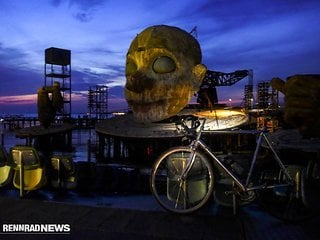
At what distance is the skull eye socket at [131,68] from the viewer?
18.1m

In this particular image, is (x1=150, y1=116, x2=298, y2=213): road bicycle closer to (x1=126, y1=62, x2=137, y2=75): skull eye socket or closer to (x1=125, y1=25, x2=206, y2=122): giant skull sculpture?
(x1=125, y1=25, x2=206, y2=122): giant skull sculpture

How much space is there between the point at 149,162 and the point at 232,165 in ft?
55.0

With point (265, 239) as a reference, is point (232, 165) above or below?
above

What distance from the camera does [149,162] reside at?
872 inches

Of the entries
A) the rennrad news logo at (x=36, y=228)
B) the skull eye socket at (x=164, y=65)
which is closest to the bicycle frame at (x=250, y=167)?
the rennrad news logo at (x=36, y=228)

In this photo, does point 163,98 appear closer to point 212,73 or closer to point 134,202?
Answer: point 134,202

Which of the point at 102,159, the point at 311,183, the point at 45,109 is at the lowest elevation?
the point at 102,159

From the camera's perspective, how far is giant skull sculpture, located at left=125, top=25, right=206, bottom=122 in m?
17.4

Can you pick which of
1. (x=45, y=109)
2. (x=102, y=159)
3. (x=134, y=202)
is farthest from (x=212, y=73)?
(x=134, y=202)

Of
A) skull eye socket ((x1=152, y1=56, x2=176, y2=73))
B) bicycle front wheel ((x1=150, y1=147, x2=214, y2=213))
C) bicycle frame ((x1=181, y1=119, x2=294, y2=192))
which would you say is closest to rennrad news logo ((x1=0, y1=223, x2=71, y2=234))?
bicycle front wheel ((x1=150, y1=147, x2=214, y2=213))

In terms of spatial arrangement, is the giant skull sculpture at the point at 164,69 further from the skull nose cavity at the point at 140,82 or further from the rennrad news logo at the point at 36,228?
the rennrad news logo at the point at 36,228

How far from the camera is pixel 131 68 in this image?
18.3 metres

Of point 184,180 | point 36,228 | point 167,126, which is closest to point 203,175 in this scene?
point 184,180

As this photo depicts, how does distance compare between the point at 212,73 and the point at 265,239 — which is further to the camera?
the point at 212,73
